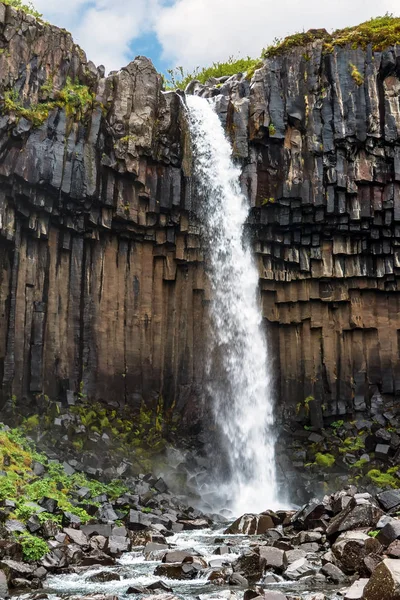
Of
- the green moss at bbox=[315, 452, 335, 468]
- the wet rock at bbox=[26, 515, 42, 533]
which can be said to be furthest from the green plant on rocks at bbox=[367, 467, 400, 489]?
the wet rock at bbox=[26, 515, 42, 533]

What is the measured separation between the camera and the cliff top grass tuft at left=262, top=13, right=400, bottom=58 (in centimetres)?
2258

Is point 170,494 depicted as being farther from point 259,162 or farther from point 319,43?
point 319,43

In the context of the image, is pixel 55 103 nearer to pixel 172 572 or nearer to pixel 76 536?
pixel 76 536

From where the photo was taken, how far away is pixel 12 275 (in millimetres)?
18781

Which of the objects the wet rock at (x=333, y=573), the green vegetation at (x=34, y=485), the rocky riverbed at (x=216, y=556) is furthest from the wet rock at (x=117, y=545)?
the wet rock at (x=333, y=573)

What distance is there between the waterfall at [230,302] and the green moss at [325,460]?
1473 mm

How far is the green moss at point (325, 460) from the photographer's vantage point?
66.1 feet

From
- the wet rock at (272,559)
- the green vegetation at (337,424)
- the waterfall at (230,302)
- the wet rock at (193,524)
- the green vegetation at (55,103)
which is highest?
the green vegetation at (55,103)

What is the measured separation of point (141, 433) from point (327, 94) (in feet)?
43.2

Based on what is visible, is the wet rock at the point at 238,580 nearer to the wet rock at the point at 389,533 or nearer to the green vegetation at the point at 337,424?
the wet rock at the point at 389,533

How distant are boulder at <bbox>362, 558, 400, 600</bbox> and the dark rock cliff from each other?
519 inches

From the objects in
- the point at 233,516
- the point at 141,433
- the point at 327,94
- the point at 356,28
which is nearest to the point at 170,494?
the point at 233,516

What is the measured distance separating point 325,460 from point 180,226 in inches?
353

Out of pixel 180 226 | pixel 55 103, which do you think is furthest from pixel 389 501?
pixel 55 103
